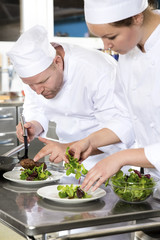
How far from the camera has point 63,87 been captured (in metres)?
2.58

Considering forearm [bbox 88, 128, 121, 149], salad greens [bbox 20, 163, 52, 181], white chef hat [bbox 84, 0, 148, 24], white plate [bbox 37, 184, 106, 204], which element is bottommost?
salad greens [bbox 20, 163, 52, 181]

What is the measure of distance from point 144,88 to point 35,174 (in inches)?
24.5

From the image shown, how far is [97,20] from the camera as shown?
1755 millimetres

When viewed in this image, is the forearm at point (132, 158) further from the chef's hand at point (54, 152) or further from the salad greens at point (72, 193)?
the chef's hand at point (54, 152)

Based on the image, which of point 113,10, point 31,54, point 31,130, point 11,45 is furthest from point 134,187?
point 11,45

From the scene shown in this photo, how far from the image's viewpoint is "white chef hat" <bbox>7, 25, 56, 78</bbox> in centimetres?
228

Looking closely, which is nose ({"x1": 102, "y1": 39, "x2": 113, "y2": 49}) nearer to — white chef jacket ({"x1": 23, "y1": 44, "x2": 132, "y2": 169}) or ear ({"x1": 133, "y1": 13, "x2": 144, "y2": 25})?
ear ({"x1": 133, "y1": 13, "x2": 144, "y2": 25})

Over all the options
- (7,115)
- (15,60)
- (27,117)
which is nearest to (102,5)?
(15,60)

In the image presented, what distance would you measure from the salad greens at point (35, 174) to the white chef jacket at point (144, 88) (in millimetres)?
381

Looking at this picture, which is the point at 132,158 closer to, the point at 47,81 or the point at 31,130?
the point at 47,81

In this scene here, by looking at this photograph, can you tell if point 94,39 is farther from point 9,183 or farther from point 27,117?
point 9,183

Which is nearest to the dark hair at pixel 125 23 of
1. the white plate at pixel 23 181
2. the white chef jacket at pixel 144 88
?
the white chef jacket at pixel 144 88

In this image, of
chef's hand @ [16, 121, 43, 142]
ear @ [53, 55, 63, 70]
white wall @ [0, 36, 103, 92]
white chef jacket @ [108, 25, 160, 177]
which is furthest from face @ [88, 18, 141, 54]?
white wall @ [0, 36, 103, 92]

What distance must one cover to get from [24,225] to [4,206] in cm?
25
